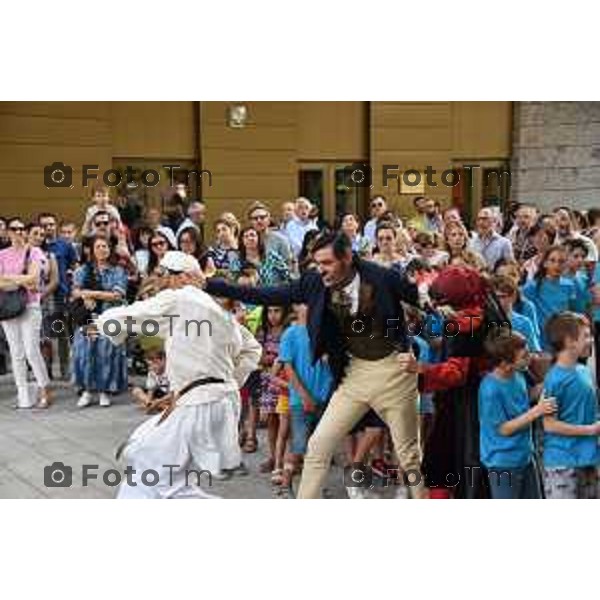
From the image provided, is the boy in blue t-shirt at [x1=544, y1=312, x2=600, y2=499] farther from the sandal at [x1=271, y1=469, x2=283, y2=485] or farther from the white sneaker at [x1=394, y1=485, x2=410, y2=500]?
the sandal at [x1=271, y1=469, x2=283, y2=485]

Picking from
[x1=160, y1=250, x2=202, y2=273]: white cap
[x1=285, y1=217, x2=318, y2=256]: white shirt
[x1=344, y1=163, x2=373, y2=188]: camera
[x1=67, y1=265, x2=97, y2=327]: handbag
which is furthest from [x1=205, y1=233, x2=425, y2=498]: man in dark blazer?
[x1=344, y1=163, x2=373, y2=188]: camera

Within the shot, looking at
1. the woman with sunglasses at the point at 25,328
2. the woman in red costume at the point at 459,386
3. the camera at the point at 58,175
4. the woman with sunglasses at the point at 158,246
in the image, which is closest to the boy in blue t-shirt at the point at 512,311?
the woman in red costume at the point at 459,386

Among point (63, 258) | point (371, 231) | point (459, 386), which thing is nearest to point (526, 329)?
point (459, 386)

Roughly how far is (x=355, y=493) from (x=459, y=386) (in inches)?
41.4

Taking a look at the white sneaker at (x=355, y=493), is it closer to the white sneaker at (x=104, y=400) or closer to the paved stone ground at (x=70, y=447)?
the paved stone ground at (x=70, y=447)

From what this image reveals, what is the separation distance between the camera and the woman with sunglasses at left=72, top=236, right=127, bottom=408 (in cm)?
700

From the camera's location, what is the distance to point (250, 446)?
590cm

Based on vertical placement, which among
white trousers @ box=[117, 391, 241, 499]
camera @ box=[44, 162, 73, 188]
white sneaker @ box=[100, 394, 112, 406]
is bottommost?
white sneaker @ box=[100, 394, 112, 406]

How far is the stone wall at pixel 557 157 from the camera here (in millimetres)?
11180

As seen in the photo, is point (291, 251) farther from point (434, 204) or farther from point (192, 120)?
point (192, 120)

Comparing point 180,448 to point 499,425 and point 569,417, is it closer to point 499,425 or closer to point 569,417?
point 499,425

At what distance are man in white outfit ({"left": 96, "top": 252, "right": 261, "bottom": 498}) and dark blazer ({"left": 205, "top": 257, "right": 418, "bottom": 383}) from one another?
159 millimetres

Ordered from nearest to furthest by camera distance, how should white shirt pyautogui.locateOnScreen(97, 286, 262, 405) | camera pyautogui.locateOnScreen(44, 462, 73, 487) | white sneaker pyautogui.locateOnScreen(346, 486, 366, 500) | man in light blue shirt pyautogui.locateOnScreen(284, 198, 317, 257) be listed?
white shirt pyautogui.locateOnScreen(97, 286, 262, 405), white sneaker pyautogui.locateOnScreen(346, 486, 366, 500), camera pyautogui.locateOnScreen(44, 462, 73, 487), man in light blue shirt pyautogui.locateOnScreen(284, 198, 317, 257)
